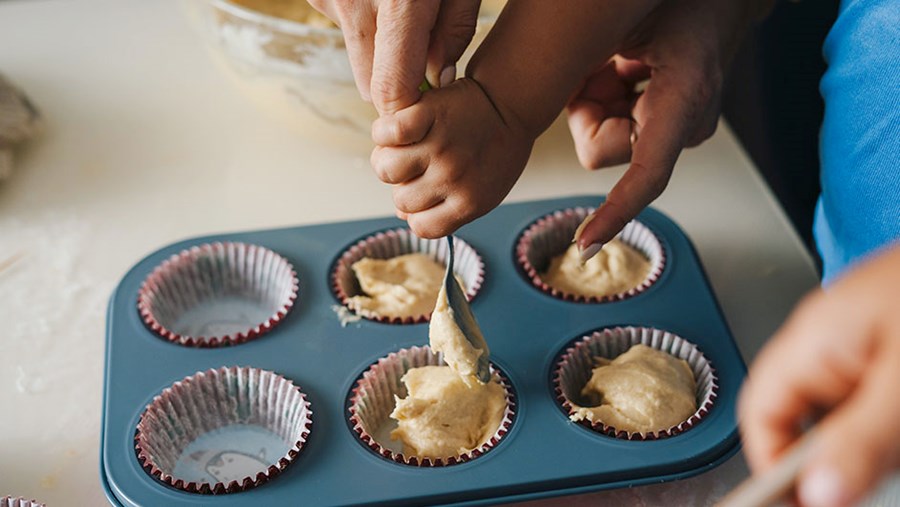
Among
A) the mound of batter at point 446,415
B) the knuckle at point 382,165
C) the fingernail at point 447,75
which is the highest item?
the fingernail at point 447,75

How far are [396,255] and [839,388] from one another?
0.91 m

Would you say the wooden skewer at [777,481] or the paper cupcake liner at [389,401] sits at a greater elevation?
the wooden skewer at [777,481]

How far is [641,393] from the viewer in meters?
1.04

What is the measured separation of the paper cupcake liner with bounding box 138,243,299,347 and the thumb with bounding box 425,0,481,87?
16.2 inches

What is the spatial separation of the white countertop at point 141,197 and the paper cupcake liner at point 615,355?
0.29 ft

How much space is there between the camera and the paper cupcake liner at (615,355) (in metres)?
1.07

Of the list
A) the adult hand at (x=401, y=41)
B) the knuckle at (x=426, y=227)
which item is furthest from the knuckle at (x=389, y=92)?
the knuckle at (x=426, y=227)

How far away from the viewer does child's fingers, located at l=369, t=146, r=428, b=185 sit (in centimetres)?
86

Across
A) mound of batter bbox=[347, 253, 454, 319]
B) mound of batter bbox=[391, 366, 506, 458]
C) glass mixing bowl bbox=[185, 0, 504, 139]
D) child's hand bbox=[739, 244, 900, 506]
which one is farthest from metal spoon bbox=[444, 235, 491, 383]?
child's hand bbox=[739, 244, 900, 506]

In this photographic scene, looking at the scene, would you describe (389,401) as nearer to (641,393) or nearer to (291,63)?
(641,393)

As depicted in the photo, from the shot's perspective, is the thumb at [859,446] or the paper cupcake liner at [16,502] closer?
the thumb at [859,446]

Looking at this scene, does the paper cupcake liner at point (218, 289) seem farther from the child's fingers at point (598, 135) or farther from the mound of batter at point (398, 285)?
the child's fingers at point (598, 135)

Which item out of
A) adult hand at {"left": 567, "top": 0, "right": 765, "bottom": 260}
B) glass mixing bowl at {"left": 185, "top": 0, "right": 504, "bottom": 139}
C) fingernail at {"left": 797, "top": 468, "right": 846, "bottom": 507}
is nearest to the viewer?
fingernail at {"left": 797, "top": 468, "right": 846, "bottom": 507}

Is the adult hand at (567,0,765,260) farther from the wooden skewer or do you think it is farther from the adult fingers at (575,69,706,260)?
the wooden skewer
